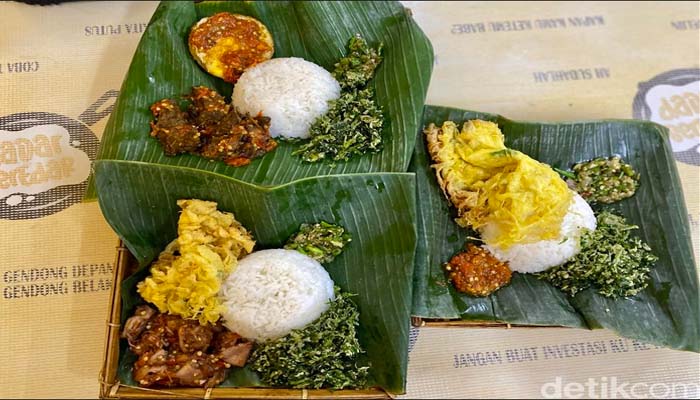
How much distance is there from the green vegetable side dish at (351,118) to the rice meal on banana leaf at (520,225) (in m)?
0.41

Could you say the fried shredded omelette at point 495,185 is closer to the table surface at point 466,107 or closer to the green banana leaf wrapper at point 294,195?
the green banana leaf wrapper at point 294,195

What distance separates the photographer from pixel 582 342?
3480mm

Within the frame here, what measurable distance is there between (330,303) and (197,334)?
668 millimetres

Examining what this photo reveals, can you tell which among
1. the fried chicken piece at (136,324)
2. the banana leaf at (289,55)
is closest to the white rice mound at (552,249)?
the banana leaf at (289,55)

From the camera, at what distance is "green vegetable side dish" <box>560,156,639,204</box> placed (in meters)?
3.37

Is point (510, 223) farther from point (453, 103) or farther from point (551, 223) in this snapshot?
point (453, 103)

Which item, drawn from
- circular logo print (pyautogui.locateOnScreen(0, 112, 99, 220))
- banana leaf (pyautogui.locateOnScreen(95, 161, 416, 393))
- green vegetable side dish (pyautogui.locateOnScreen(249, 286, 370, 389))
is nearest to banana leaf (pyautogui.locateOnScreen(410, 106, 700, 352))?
banana leaf (pyautogui.locateOnScreen(95, 161, 416, 393))

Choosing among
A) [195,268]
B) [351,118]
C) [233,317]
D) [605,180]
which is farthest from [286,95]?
[605,180]

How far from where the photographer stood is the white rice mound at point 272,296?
9.32 feet

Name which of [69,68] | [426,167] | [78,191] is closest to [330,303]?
[426,167]

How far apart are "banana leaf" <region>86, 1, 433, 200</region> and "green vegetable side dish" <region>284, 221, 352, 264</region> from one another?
11.3 inches

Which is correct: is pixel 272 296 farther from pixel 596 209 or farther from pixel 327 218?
pixel 596 209

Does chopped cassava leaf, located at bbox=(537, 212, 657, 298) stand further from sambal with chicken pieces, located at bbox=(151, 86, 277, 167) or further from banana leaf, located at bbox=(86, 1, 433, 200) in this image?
sambal with chicken pieces, located at bbox=(151, 86, 277, 167)

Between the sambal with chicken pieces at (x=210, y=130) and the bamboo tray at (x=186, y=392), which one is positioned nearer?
the bamboo tray at (x=186, y=392)
